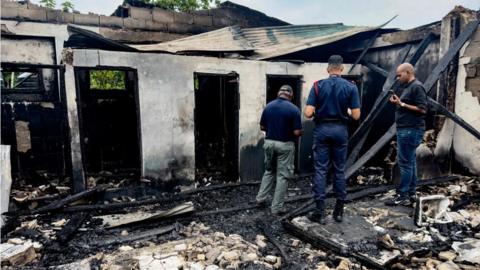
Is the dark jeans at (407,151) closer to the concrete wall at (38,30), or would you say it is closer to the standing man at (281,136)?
the standing man at (281,136)

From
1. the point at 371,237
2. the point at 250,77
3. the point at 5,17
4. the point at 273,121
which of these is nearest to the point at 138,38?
the point at 5,17

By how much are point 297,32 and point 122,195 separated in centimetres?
557

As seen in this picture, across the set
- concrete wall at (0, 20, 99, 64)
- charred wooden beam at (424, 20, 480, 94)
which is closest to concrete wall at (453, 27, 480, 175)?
charred wooden beam at (424, 20, 480, 94)

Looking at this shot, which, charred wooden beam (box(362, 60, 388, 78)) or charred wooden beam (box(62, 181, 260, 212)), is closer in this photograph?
charred wooden beam (box(62, 181, 260, 212))

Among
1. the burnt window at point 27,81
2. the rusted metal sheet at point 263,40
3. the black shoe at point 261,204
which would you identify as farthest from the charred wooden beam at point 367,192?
the burnt window at point 27,81

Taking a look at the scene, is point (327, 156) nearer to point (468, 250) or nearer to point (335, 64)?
point (335, 64)

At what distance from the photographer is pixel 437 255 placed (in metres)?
3.48

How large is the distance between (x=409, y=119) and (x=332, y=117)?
1348 millimetres

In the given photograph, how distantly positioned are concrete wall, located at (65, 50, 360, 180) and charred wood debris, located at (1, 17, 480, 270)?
648 millimetres

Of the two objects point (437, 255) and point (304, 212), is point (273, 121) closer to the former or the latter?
point (304, 212)

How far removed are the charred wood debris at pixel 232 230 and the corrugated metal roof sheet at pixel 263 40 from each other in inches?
97.2

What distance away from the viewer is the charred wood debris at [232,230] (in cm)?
341

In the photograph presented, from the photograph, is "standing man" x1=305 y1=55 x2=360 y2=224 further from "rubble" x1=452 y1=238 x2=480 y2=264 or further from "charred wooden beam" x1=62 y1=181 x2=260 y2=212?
"charred wooden beam" x1=62 y1=181 x2=260 y2=212

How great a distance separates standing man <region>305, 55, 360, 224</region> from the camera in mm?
4039
